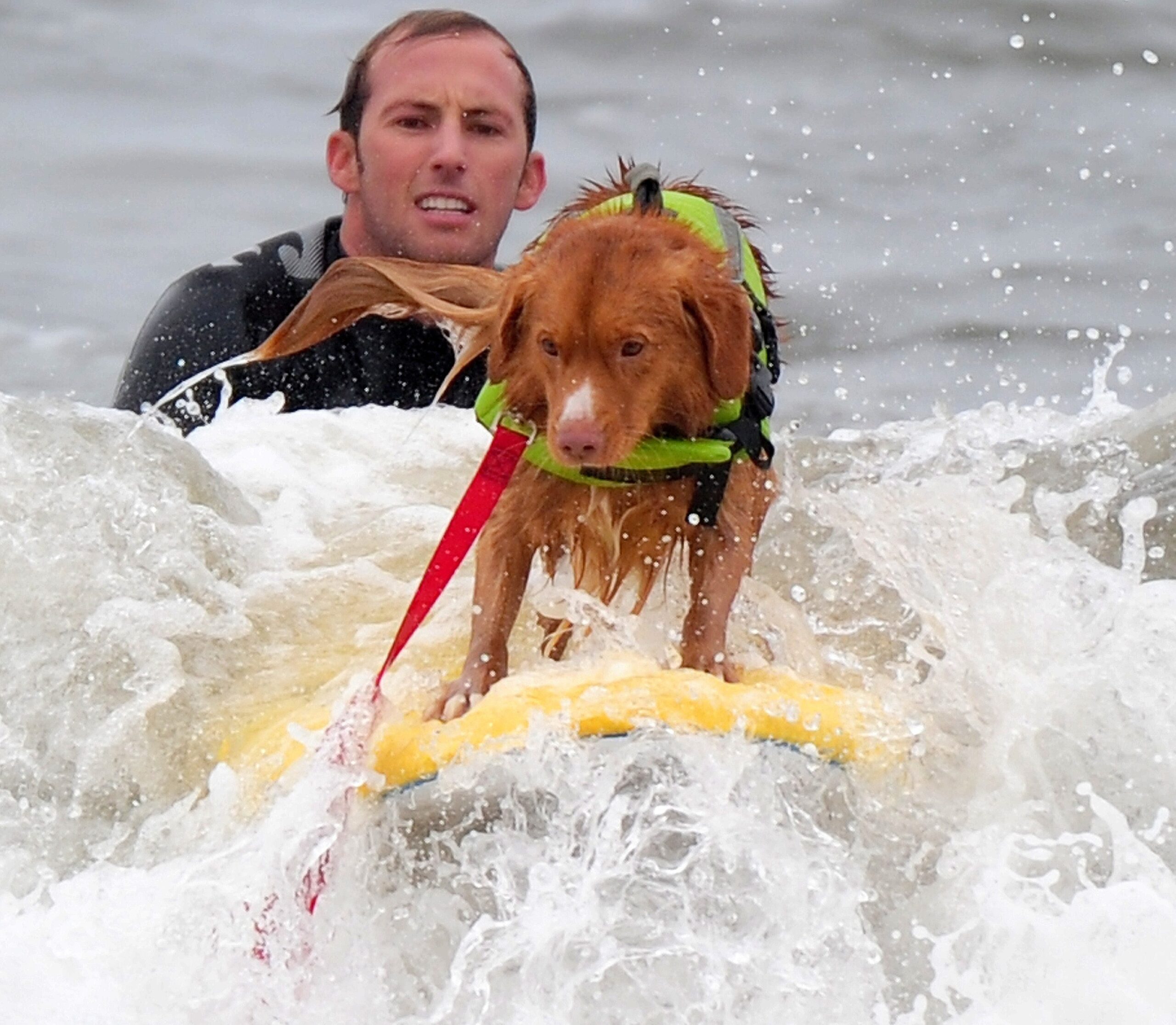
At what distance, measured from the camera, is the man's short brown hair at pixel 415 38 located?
4.90 m

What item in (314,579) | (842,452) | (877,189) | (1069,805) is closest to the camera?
(1069,805)

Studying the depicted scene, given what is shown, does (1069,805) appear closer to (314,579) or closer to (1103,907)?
(1103,907)

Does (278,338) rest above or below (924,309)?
above

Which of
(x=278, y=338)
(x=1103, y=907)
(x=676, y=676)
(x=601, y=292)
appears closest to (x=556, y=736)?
(x=676, y=676)

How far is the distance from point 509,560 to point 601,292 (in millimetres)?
525

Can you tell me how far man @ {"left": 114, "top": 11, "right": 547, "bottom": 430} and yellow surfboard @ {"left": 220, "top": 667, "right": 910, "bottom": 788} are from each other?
2.26 m

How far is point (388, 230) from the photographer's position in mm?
4973

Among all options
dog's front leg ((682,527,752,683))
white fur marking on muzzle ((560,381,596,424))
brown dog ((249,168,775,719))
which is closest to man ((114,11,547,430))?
brown dog ((249,168,775,719))

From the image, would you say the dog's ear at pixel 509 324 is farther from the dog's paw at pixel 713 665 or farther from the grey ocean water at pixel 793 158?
the grey ocean water at pixel 793 158

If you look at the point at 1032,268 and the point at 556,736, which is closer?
the point at 556,736

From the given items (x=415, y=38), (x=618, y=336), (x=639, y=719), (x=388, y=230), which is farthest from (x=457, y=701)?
(x=415, y=38)

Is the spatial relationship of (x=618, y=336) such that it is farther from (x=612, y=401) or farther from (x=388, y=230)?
(x=388, y=230)

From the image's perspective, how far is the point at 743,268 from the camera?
3.06 meters

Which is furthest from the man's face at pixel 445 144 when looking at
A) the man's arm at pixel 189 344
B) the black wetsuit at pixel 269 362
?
the man's arm at pixel 189 344
